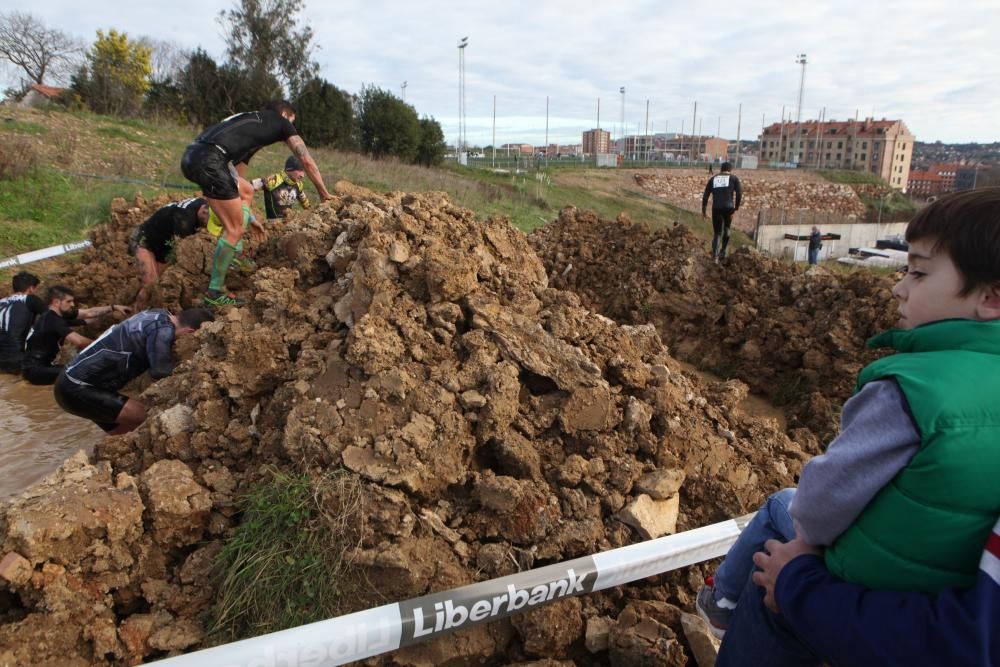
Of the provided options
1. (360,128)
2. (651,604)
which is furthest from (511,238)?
(360,128)

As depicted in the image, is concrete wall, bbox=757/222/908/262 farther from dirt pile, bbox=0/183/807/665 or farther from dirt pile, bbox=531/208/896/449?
dirt pile, bbox=0/183/807/665

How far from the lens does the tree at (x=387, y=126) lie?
27.2 m

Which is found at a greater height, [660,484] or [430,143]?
[430,143]

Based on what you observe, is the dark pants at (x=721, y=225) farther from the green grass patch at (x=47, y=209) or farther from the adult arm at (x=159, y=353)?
the green grass patch at (x=47, y=209)

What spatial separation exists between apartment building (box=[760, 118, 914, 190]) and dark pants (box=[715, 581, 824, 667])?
74.0 meters

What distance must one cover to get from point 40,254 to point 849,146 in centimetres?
8294

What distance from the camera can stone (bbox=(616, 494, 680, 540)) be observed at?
277cm

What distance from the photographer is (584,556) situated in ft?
8.38

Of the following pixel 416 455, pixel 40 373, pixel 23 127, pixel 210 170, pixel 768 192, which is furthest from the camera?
pixel 768 192

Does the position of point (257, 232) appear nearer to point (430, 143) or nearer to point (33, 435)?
point (33, 435)

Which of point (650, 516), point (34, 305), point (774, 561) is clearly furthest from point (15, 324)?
point (774, 561)

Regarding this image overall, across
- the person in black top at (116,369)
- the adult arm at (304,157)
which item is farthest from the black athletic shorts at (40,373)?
the adult arm at (304,157)

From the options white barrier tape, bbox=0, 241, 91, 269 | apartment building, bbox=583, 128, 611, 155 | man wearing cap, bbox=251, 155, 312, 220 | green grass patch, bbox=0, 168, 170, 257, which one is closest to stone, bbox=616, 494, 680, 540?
man wearing cap, bbox=251, 155, 312, 220

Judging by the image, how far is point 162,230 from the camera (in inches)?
220
